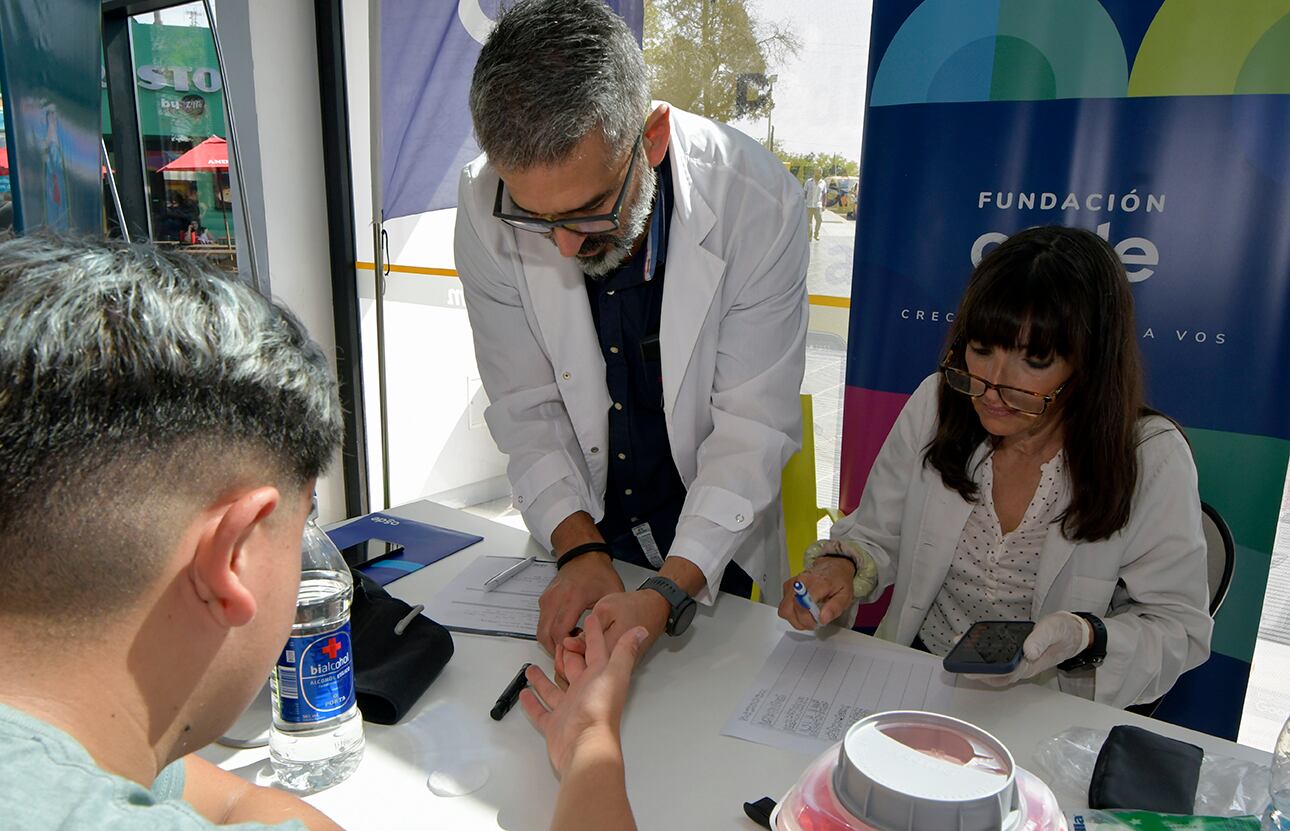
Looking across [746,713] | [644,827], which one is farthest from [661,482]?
[644,827]

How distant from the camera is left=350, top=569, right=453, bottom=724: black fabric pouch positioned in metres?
1.19

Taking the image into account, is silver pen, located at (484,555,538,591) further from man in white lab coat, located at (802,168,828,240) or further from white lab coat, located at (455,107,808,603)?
man in white lab coat, located at (802,168,828,240)

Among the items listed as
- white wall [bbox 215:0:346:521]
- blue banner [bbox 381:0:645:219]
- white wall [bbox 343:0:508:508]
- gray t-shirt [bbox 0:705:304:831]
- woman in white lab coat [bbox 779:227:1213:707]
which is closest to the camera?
gray t-shirt [bbox 0:705:304:831]

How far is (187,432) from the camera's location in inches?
23.6

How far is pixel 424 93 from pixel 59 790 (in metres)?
3.35

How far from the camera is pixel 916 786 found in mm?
671

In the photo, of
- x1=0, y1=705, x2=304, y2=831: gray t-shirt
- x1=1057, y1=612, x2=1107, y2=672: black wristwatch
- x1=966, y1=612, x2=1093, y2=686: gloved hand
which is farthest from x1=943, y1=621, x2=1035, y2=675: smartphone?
x1=0, y1=705, x2=304, y2=831: gray t-shirt

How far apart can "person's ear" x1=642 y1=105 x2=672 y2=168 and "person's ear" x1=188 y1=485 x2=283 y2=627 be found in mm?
1134

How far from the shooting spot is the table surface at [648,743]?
1.02 meters

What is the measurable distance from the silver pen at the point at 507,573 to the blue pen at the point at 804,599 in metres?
0.56

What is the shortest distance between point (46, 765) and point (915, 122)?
2393 mm

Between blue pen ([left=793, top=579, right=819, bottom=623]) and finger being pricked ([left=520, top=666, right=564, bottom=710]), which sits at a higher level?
blue pen ([left=793, top=579, right=819, bottom=623])

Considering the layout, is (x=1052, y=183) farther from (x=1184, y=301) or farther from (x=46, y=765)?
(x=46, y=765)

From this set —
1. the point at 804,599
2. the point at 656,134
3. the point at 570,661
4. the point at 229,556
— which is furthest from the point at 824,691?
the point at 656,134
